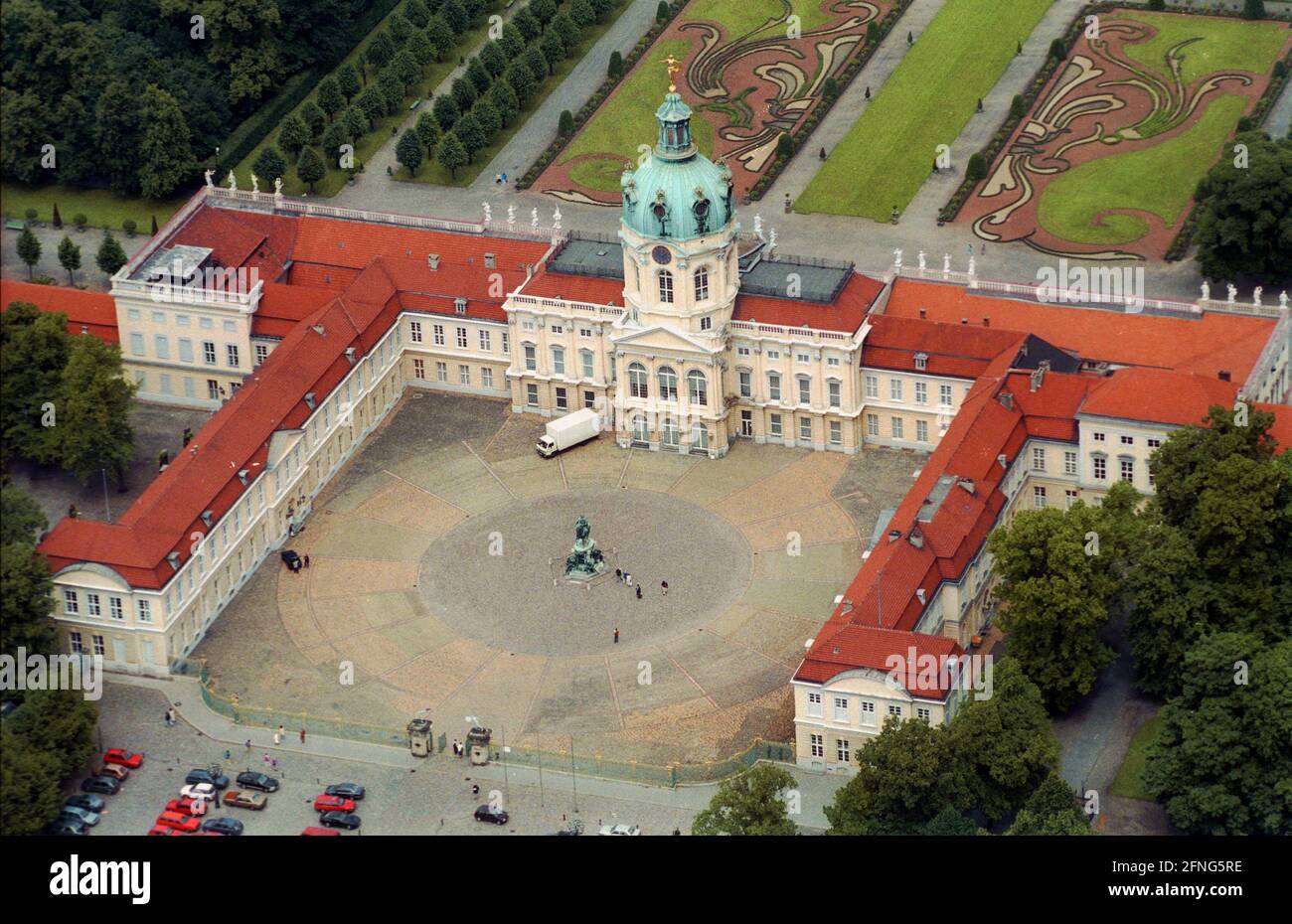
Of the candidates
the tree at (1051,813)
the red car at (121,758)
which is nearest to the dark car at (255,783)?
the red car at (121,758)

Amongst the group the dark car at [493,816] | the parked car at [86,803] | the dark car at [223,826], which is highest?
the parked car at [86,803]

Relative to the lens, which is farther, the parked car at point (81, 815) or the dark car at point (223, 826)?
the parked car at point (81, 815)

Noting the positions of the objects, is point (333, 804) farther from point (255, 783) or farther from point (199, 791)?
point (199, 791)

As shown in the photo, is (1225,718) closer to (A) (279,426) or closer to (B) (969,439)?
(B) (969,439)

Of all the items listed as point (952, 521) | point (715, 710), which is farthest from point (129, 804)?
point (952, 521)

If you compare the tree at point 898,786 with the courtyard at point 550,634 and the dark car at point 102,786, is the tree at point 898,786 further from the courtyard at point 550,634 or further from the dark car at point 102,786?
the dark car at point 102,786

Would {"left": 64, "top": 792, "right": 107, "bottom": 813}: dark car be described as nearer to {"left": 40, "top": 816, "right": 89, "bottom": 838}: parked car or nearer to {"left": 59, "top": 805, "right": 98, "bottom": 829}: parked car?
{"left": 59, "top": 805, "right": 98, "bottom": 829}: parked car
